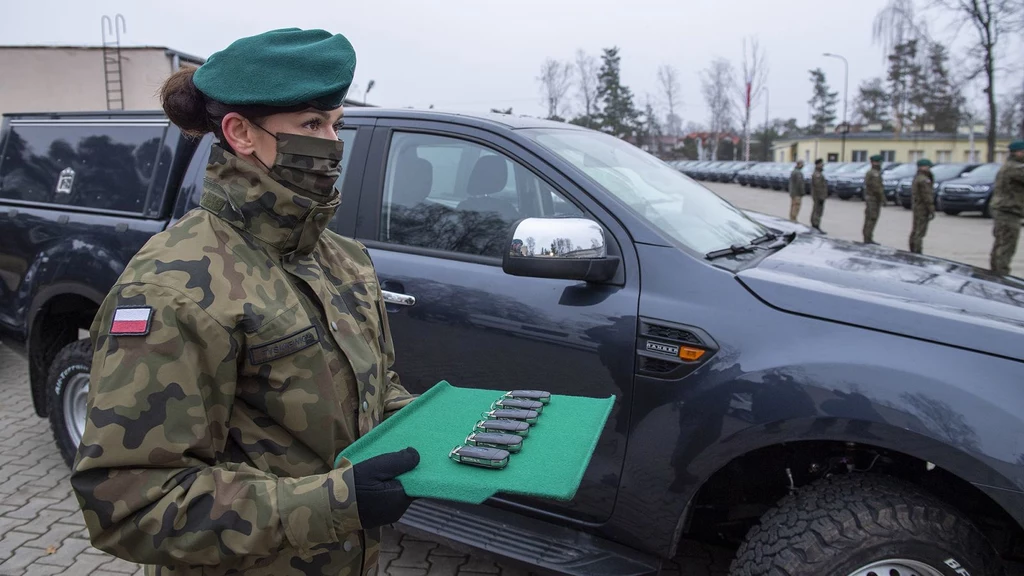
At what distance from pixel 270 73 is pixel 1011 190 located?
1071 cm

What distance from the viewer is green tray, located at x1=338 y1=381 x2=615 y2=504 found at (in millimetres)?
1210

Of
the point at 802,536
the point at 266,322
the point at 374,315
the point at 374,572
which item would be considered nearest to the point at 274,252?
the point at 266,322

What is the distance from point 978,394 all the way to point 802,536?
0.64m

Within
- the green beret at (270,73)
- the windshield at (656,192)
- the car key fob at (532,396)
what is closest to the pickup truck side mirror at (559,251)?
the windshield at (656,192)

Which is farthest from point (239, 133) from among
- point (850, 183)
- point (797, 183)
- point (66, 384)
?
point (850, 183)

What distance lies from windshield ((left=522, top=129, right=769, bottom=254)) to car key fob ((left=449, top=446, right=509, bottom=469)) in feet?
5.06

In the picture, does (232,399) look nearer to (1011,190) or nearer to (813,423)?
(813,423)

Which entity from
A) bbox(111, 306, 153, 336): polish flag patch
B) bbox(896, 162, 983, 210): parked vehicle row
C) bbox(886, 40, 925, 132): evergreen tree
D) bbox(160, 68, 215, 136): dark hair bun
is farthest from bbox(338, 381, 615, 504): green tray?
bbox(886, 40, 925, 132): evergreen tree

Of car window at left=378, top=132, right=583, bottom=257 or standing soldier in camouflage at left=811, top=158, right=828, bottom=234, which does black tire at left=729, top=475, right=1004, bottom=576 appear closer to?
car window at left=378, top=132, right=583, bottom=257

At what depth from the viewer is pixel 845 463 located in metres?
2.33

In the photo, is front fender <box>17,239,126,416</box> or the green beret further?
front fender <box>17,239,126,416</box>

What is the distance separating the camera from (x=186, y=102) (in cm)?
137

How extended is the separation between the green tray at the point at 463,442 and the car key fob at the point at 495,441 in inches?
0.7

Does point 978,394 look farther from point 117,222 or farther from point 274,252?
point 117,222
